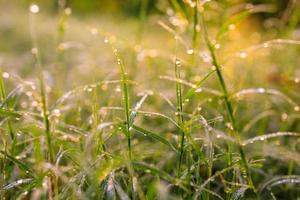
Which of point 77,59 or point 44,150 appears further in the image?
point 77,59

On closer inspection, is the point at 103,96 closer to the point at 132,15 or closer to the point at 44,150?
the point at 44,150

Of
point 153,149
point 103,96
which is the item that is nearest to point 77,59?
point 103,96

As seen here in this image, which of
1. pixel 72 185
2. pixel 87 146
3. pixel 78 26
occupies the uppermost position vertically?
pixel 78 26

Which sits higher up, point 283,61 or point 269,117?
point 283,61

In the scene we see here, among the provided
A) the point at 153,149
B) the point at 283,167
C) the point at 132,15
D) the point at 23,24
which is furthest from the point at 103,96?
the point at 132,15

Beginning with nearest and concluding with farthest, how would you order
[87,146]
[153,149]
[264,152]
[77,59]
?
[87,146], [264,152], [153,149], [77,59]

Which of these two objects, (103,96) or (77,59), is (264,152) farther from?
(77,59)

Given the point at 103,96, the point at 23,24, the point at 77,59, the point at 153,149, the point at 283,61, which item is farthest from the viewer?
the point at 23,24
